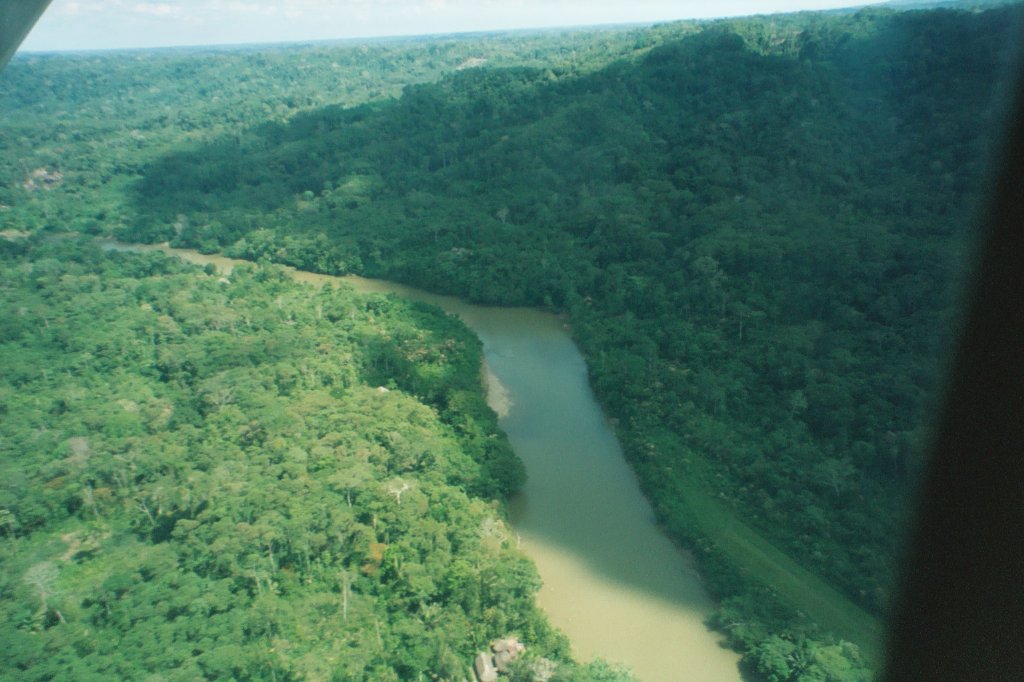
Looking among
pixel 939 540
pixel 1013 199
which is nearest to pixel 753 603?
pixel 939 540

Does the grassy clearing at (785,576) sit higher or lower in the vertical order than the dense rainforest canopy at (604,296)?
lower

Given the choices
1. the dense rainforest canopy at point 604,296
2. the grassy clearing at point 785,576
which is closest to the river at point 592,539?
the dense rainforest canopy at point 604,296

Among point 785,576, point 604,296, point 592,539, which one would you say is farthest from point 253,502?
point 604,296

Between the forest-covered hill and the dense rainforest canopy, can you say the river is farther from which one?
the forest-covered hill

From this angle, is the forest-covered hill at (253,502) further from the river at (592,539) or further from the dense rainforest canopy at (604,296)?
the river at (592,539)

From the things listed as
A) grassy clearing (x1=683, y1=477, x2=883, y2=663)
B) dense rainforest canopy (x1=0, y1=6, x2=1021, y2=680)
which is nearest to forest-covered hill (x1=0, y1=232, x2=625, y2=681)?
dense rainforest canopy (x1=0, y1=6, x2=1021, y2=680)

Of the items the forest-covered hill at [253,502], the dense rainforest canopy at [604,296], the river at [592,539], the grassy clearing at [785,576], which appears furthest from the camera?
the dense rainforest canopy at [604,296]

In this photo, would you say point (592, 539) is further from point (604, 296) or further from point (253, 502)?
point (604, 296)
